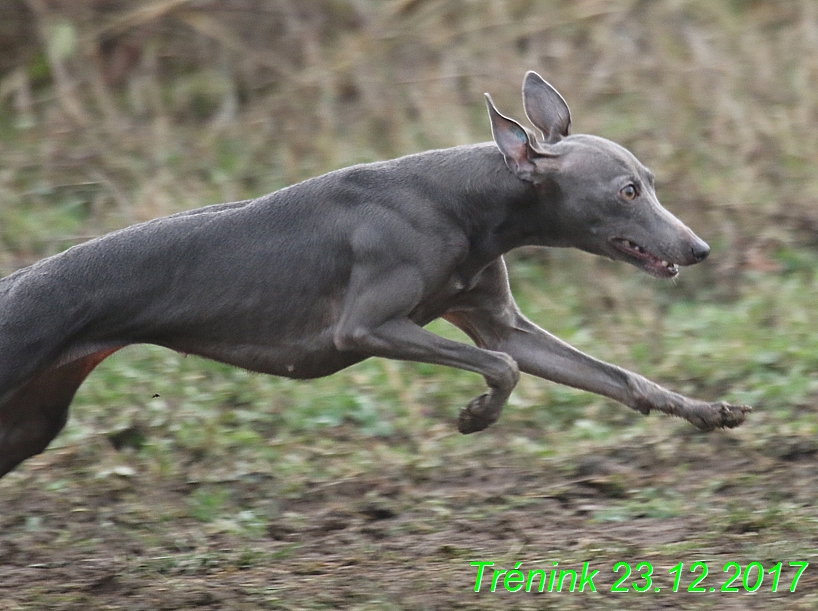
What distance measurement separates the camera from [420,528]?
5.31 metres

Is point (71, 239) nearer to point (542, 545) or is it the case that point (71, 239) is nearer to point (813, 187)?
point (542, 545)

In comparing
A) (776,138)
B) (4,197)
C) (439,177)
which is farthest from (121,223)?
(776,138)

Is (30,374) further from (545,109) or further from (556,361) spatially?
(545,109)

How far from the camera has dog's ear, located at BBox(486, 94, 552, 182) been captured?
15.1 ft

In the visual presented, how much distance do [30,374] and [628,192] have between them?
2.27 meters

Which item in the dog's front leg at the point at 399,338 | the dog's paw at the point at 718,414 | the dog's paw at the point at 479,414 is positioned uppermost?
the dog's front leg at the point at 399,338

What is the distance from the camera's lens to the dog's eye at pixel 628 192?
4.65 meters

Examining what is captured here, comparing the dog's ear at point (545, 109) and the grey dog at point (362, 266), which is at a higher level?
the dog's ear at point (545, 109)

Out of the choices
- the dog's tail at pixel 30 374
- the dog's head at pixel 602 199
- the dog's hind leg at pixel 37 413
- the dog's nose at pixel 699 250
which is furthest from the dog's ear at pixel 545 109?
the dog's hind leg at pixel 37 413

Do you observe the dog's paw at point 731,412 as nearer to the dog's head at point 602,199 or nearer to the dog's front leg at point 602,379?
the dog's front leg at point 602,379

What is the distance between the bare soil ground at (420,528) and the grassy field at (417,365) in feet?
0.05

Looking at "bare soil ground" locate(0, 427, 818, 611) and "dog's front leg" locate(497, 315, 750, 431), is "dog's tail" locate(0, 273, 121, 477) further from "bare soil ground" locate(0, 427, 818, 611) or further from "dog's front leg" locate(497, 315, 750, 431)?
"dog's front leg" locate(497, 315, 750, 431)

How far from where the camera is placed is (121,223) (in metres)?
8.02

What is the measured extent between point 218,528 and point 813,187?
195 inches
